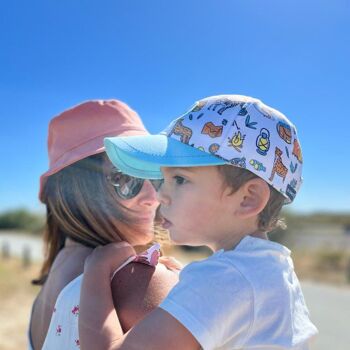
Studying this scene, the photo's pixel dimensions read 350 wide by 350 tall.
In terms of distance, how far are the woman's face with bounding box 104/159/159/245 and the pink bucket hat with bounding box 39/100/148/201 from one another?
151mm

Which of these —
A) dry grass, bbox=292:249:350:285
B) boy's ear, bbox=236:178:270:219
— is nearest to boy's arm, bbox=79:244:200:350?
boy's ear, bbox=236:178:270:219

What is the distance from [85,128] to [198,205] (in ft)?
2.53

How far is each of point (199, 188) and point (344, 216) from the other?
219 ft

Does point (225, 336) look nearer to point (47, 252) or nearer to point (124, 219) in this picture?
point (124, 219)

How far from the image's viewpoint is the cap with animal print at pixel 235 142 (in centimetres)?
139

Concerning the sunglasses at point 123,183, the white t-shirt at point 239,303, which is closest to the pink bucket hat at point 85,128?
the sunglasses at point 123,183

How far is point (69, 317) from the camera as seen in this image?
1568 mm

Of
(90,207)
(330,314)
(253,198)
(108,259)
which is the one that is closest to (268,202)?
(253,198)

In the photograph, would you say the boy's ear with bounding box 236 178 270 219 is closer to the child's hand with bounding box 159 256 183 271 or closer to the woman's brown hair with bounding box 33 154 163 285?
the child's hand with bounding box 159 256 183 271

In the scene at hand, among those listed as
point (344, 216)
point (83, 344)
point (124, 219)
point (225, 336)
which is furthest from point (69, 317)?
point (344, 216)

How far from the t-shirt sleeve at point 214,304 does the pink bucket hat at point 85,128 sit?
83 cm

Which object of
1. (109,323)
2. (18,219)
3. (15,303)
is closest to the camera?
(109,323)

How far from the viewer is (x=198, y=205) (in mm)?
1404

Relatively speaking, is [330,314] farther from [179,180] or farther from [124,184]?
[179,180]
